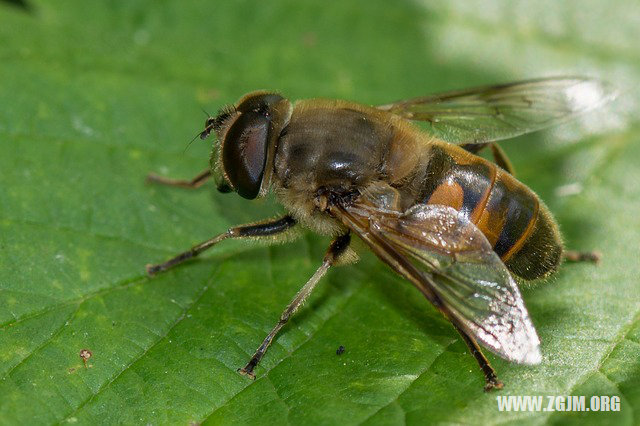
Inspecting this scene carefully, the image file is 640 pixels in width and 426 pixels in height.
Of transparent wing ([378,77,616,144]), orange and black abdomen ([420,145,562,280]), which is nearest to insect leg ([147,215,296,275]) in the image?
orange and black abdomen ([420,145,562,280])

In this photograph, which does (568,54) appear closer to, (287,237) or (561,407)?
(287,237)

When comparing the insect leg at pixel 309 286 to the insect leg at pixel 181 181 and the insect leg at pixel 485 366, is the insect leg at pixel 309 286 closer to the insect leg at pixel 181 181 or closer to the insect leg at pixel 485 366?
the insect leg at pixel 485 366

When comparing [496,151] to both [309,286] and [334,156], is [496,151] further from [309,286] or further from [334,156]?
[309,286]

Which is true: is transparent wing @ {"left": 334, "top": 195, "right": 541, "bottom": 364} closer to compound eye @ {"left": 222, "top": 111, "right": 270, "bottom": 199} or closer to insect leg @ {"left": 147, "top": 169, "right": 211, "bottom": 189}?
compound eye @ {"left": 222, "top": 111, "right": 270, "bottom": 199}

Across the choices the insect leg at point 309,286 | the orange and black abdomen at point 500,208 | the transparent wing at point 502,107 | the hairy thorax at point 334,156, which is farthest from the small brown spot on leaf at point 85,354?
the transparent wing at point 502,107

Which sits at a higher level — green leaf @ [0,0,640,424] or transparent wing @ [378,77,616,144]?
transparent wing @ [378,77,616,144]

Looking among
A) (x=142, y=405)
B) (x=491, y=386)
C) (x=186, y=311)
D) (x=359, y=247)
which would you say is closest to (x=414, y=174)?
(x=359, y=247)
